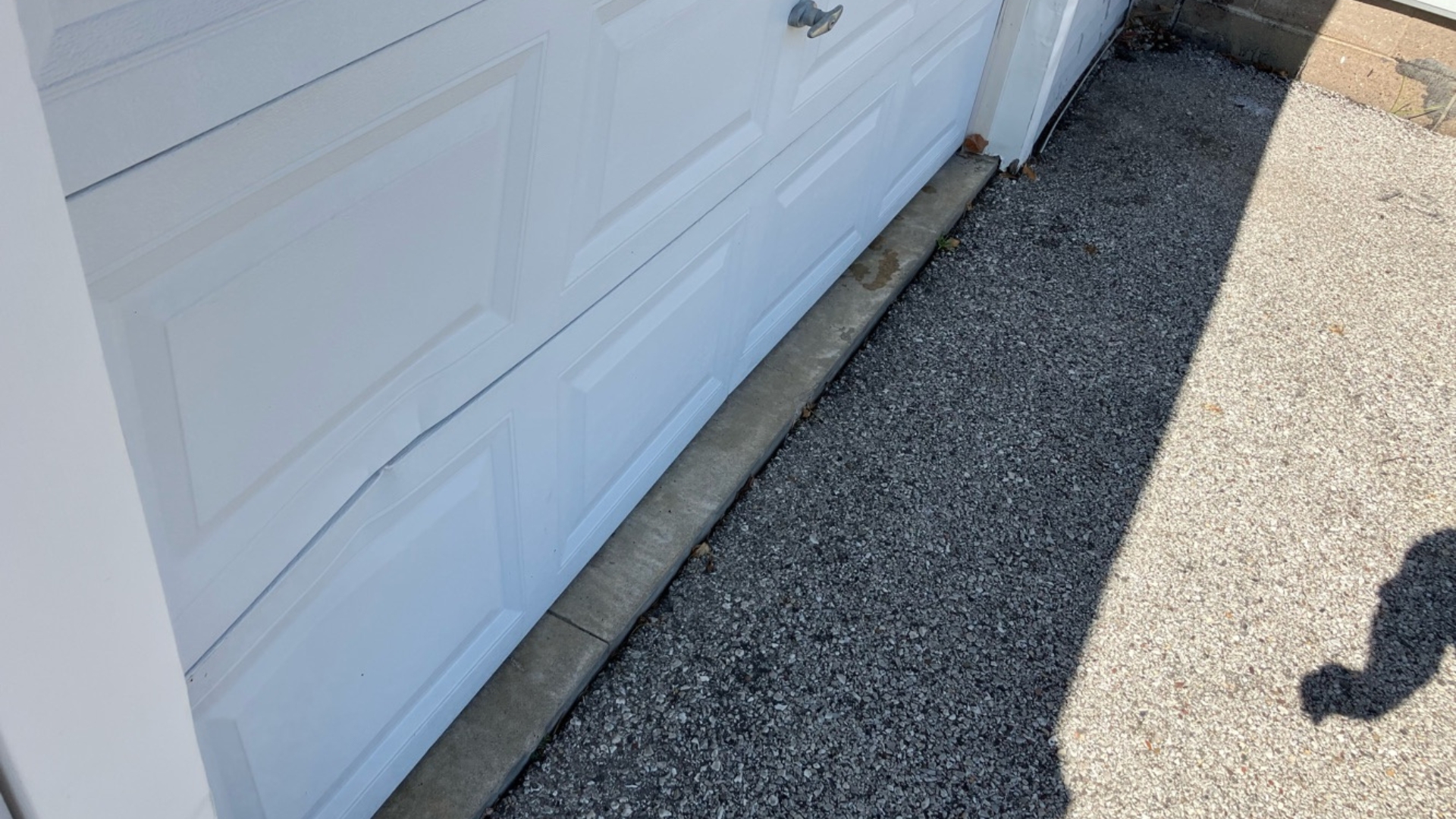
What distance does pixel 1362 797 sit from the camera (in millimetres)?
2557

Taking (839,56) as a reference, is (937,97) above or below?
below

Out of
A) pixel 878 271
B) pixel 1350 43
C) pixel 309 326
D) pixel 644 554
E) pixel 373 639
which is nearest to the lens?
pixel 309 326

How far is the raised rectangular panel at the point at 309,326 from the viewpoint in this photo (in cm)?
120

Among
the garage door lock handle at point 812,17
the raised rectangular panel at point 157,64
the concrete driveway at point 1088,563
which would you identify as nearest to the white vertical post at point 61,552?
the raised rectangular panel at point 157,64

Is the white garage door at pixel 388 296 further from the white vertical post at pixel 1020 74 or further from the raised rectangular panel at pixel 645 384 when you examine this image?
the white vertical post at pixel 1020 74

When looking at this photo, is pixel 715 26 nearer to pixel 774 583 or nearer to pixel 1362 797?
pixel 774 583

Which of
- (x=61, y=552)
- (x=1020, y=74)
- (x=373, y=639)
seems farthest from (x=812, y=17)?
(x=1020, y=74)

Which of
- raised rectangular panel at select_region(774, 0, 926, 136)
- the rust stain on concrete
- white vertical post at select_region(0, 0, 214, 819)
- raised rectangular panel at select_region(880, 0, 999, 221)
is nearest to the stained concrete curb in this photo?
the rust stain on concrete

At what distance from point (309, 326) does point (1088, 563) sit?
243 centimetres

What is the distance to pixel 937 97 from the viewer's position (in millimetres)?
4164

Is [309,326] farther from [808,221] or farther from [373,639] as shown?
[808,221]

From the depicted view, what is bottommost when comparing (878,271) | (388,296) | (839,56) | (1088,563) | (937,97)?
(1088,563)

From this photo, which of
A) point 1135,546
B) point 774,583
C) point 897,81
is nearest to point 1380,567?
point 1135,546

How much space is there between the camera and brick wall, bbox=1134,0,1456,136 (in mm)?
5691
